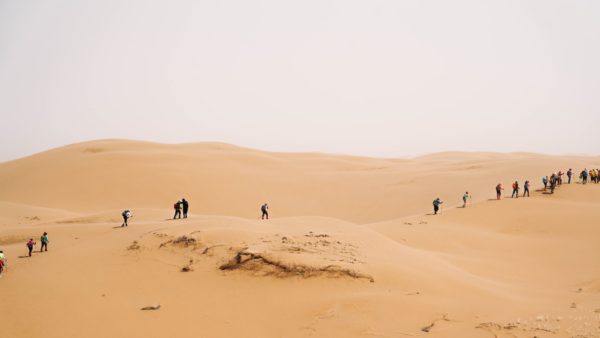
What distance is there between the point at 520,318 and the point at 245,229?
634 cm

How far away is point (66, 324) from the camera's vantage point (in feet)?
23.3

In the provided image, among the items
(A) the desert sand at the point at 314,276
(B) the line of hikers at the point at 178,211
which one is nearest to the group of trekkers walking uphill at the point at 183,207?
(B) the line of hikers at the point at 178,211

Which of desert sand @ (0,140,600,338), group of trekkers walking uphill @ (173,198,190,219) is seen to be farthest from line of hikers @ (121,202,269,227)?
desert sand @ (0,140,600,338)

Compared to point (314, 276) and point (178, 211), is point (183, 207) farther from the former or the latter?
point (314, 276)

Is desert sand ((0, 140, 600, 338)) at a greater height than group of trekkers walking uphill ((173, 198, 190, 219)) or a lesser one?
lesser

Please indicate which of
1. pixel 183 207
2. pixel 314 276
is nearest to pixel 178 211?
pixel 183 207

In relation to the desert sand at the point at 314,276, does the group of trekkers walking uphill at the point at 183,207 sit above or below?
above

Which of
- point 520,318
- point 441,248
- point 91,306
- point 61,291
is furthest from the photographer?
point 441,248

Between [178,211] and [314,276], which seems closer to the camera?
[314,276]

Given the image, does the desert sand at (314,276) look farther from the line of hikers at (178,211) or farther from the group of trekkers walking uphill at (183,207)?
the group of trekkers walking uphill at (183,207)

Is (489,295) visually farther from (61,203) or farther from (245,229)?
(61,203)

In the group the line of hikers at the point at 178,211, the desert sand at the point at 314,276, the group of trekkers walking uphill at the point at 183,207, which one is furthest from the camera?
the group of trekkers walking uphill at the point at 183,207

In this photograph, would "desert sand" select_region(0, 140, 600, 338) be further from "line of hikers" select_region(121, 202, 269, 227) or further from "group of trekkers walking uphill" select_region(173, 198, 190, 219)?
"group of trekkers walking uphill" select_region(173, 198, 190, 219)

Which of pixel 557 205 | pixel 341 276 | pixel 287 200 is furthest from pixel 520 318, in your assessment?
pixel 287 200
